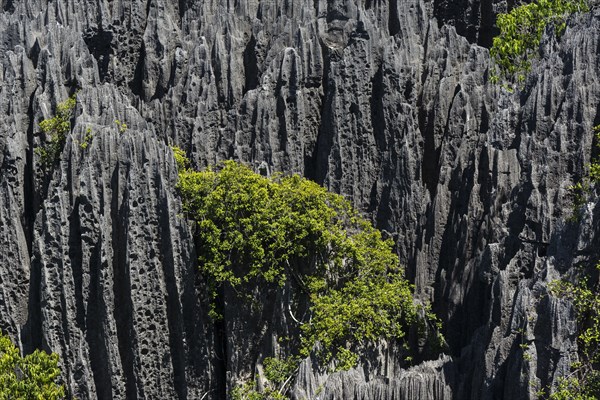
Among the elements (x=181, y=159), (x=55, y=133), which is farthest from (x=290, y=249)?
(x=55, y=133)

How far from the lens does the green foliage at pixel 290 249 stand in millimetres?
35844

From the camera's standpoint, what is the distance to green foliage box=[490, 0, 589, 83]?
41.9 m

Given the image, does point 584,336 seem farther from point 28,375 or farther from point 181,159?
point 181,159

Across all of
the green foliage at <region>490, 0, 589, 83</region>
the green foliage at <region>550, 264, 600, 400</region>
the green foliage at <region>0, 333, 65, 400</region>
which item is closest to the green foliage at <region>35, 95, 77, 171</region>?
the green foliage at <region>0, 333, 65, 400</region>

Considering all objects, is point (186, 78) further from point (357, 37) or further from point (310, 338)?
point (310, 338)

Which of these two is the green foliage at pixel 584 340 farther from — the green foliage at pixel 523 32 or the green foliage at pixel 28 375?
the green foliage at pixel 28 375

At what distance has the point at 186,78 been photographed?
44562 millimetres

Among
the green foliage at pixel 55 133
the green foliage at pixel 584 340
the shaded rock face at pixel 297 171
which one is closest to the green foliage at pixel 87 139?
the shaded rock face at pixel 297 171

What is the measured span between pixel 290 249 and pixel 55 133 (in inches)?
422

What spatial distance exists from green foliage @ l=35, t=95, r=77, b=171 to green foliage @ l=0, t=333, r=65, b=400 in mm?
7851

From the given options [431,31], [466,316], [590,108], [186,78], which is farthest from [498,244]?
[186,78]

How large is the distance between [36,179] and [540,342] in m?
20.6

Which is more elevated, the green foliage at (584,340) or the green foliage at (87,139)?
the green foliage at (87,139)

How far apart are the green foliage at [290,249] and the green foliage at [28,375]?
5.93 metres
